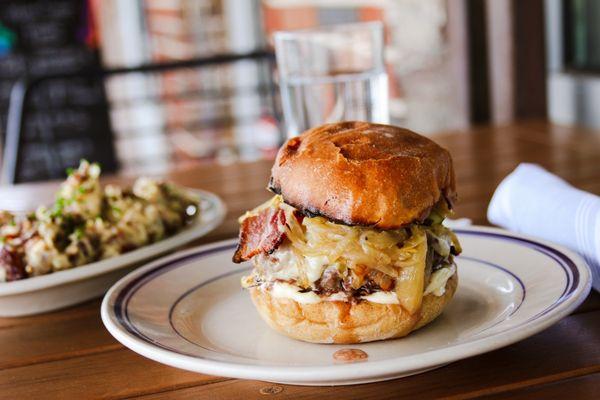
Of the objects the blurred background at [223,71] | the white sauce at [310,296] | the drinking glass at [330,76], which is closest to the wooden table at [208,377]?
the white sauce at [310,296]

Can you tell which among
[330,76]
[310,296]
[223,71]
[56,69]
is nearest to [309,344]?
[310,296]

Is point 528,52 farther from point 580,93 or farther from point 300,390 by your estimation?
point 300,390

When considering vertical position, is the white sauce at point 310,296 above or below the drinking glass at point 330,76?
below

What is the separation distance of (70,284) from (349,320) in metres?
0.49

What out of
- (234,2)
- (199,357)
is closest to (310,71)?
(199,357)

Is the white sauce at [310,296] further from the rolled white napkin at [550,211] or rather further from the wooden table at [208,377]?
the rolled white napkin at [550,211]

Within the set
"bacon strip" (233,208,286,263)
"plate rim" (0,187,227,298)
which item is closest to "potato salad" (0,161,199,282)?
"plate rim" (0,187,227,298)

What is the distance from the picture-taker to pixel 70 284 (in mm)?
1169

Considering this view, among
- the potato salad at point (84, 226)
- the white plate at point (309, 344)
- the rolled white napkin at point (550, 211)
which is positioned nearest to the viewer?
the white plate at point (309, 344)

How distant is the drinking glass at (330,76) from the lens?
5.83 feet

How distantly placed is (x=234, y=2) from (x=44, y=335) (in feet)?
17.8

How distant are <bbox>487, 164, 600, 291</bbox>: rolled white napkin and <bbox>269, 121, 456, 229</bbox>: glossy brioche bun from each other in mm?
201

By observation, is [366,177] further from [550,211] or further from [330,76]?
[330,76]

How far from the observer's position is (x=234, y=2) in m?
6.21
